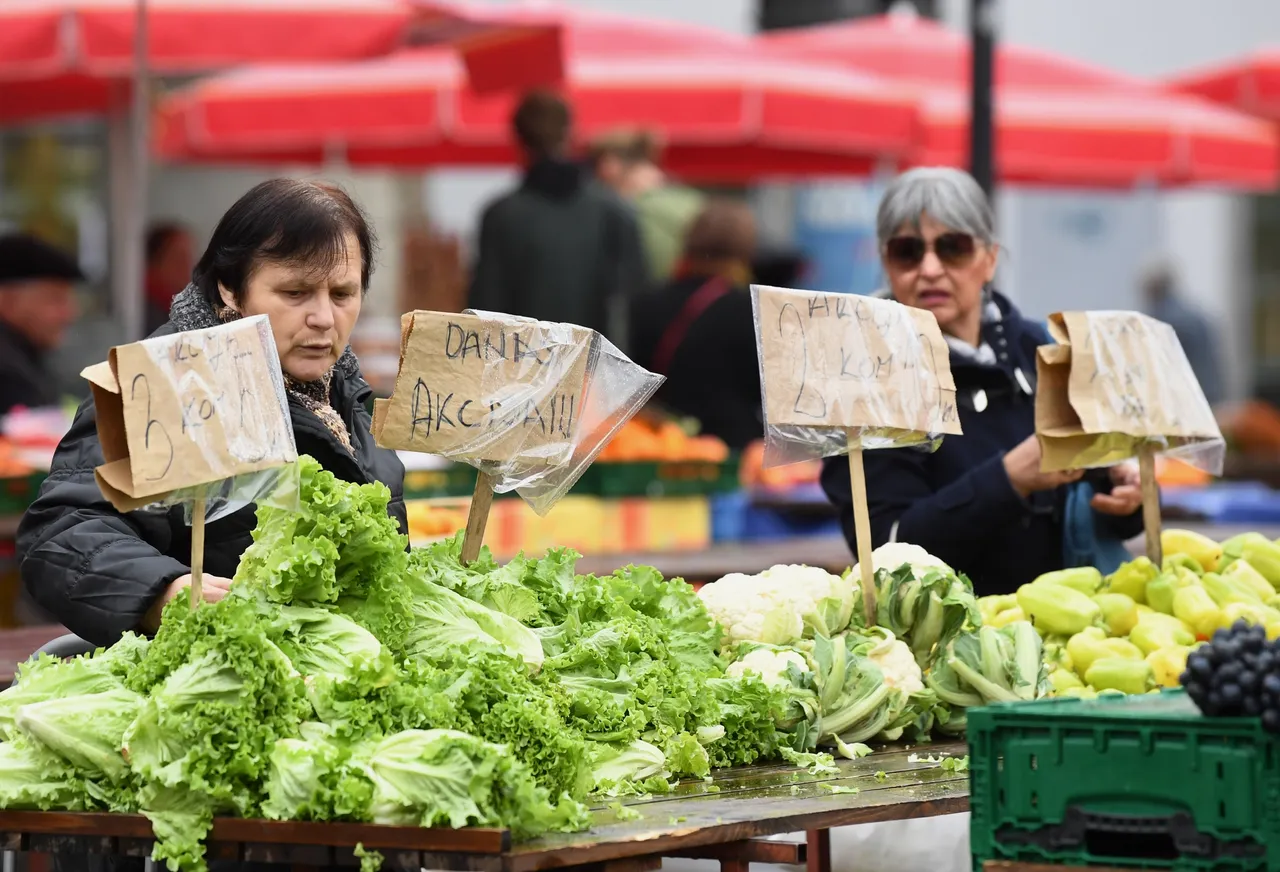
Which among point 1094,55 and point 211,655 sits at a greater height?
point 1094,55

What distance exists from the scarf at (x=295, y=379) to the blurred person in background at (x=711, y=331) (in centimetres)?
519

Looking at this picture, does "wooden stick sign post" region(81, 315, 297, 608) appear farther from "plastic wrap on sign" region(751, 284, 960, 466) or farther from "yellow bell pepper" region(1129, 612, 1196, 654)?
"yellow bell pepper" region(1129, 612, 1196, 654)

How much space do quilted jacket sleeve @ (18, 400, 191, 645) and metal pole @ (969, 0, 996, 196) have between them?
17.1 feet

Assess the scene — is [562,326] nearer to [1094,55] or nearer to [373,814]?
[373,814]

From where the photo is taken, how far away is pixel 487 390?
12.2ft

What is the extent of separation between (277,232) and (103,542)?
25.1 inches

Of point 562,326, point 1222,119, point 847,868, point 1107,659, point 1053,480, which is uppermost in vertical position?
point 1222,119

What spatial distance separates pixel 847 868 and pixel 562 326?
4.32ft

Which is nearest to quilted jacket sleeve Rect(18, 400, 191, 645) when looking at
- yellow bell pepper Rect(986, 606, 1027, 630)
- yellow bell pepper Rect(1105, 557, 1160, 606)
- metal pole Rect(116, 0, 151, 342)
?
yellow bell pepper Rect(986, 606, 1027, 630)

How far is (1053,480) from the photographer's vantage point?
4609 mm

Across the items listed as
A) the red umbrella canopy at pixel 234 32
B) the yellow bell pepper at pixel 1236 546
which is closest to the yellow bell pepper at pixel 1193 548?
the yellow bell pepper at pixel 1236 546

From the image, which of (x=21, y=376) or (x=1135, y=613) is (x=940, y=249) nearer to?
(x=1135, y=613)

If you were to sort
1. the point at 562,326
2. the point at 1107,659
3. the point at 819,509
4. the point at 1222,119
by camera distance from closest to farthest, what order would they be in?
the point at 562,326 < the point at 1107,659 < the point at 819,509 < the point at 1222,119

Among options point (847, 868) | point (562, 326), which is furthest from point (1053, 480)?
point (562, 326)
